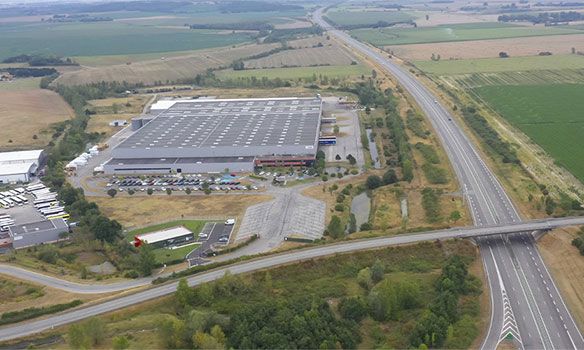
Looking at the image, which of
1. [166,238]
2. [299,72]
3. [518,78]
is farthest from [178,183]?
[518,78]

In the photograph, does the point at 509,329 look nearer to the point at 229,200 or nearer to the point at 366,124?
the point at 229,200

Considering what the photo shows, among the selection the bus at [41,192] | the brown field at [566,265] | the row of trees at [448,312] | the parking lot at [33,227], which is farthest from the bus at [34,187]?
the brown field at [566,265]

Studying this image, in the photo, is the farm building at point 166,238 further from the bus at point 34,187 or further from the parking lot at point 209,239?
the bus at point 34,187

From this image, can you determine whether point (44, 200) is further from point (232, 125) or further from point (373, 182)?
point (373, 182)

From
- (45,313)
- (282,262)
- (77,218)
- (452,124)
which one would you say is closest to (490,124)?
(452,124)

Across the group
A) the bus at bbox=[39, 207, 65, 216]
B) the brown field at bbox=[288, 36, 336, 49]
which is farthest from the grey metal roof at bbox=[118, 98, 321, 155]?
the brown field at bbox=[288, 36, 336, 49]

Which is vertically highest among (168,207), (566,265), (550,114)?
(550,114)
